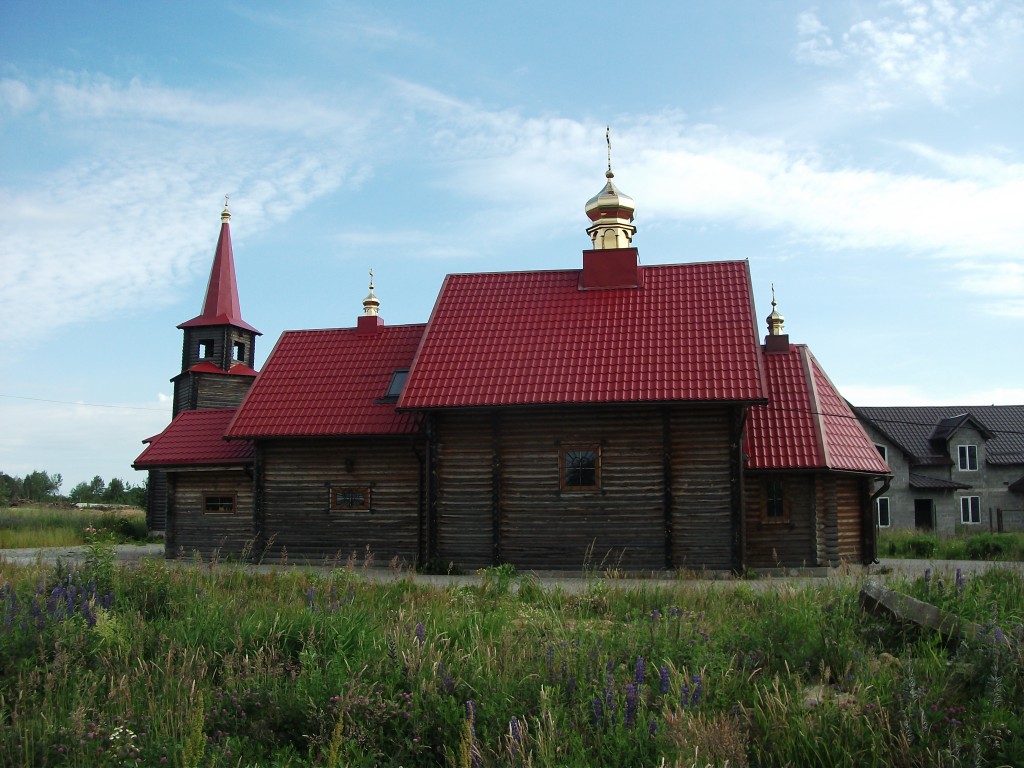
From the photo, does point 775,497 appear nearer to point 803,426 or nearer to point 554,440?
point 803,426

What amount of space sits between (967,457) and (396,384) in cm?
2971

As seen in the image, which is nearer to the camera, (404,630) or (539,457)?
(404,630)

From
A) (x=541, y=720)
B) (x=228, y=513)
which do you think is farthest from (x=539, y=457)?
(x=541, y=720)

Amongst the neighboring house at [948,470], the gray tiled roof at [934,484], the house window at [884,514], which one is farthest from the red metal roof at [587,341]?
the gray tiled roof at [934,484]

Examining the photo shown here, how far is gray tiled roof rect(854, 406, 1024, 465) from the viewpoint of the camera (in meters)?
38.7

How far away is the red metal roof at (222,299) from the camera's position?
109 ft

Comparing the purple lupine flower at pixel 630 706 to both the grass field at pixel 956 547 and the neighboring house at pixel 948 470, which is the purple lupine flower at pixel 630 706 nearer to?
the grass field at pixel 956 547

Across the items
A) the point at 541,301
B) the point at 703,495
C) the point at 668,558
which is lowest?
the point at 668,558

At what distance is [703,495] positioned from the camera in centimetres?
1675

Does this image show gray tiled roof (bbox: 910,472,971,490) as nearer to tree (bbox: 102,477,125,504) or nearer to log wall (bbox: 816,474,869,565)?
log wall (bbox: 816,474,869,565)

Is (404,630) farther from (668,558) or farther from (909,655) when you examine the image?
(668,558)

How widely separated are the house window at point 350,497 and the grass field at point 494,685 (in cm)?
1067

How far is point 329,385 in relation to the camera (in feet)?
68.5

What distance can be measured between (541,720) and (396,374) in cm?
1573
